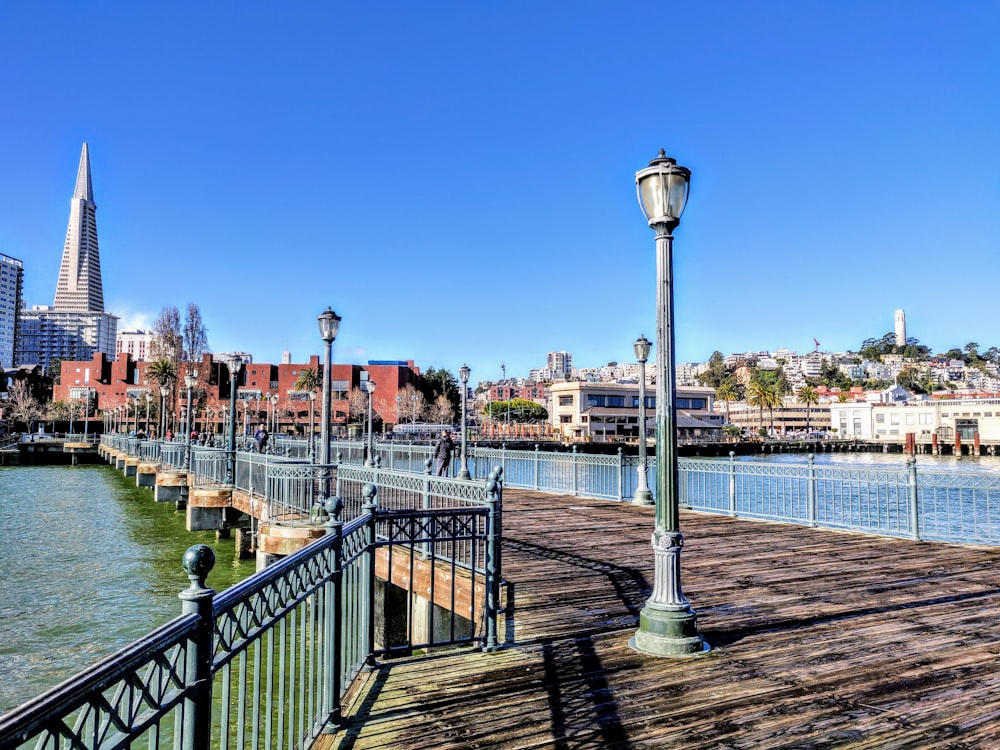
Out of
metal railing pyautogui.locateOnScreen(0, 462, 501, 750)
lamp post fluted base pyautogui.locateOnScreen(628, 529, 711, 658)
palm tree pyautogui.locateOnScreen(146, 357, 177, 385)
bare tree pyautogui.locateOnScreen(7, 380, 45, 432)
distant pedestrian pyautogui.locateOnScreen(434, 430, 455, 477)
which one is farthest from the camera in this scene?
bare tree pyautogui.locateOnScreen(7, 380, 45, 432)

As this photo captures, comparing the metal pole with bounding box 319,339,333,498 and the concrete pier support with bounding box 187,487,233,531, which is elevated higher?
the metal pole with bounding box 319,339,333,498

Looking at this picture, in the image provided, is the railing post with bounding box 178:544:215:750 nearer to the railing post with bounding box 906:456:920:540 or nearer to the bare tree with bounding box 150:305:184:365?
the railing post with bounding box 906:456:920:540

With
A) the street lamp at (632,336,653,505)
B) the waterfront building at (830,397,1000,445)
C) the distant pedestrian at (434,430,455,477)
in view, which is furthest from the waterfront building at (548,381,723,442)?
the street lamp at (632,336,653,505)

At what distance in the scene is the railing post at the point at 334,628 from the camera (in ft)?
14.4

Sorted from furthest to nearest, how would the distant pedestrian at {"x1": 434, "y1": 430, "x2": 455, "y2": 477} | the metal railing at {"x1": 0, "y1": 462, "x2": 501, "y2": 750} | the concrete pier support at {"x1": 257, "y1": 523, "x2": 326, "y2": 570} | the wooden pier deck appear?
the distant pedestrian at {"x1": 434, "y1": 430, "x2": 455, "y2": 477} → the concrete pier support at {"x1": 257, "y1": 523, "x2": 326, "y2": 570} → the wooden pier deck → the metal railing at {"x1": 0, "y1": 462, "x2": 501, "y2": 750}

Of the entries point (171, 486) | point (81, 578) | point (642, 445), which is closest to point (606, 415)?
point (171, 486)

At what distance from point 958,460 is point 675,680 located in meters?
95.2

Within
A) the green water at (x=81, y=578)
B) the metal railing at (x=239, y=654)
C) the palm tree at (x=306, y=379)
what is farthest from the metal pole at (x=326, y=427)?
the palm tree at (x=306, y=379)

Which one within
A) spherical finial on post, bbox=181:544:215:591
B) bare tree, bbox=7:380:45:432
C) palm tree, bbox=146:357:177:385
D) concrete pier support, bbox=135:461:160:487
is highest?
palm tree, bbox=146:357:177:385

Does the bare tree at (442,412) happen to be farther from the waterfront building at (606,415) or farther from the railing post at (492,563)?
the railing post at (492,563)

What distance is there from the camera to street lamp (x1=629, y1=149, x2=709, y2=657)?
577 centimetres

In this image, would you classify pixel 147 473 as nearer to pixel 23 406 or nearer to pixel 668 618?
pixel 668 618

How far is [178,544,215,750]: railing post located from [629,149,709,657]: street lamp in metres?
4.13

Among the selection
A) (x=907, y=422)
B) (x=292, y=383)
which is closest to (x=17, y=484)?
(x=292, y=383)
